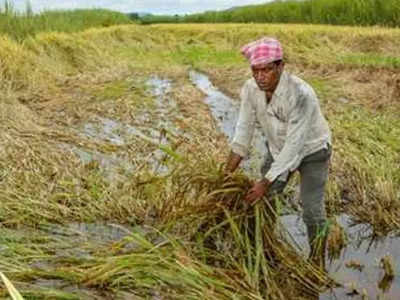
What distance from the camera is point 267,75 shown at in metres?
3.07

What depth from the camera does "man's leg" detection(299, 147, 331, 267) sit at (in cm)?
342

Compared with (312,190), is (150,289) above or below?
below

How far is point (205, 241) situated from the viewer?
3.58 m

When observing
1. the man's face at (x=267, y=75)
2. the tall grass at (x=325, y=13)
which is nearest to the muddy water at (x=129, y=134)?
the man's face at (x=267, y=75)

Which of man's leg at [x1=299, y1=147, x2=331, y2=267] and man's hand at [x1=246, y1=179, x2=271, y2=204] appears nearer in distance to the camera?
man's hand at [x1=246, y1=179, x2=271, y2=204]

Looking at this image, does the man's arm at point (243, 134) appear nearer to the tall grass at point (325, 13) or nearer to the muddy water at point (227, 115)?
the muddy water at point (227, 115)

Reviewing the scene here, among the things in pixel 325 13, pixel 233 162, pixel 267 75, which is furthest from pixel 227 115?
pixel 325 13

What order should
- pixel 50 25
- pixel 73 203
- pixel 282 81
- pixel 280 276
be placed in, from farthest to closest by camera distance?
1. pixel 50 25
2. pixel 73 203
3. pixel 280 276
4. pixel 282 81

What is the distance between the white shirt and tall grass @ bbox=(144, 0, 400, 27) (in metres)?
16.3

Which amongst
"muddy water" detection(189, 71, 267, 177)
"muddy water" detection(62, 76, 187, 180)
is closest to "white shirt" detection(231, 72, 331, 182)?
"muddy water" detection(62, 76, 187, 180)

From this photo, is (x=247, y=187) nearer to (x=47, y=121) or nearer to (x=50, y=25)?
(x=47, y=121)

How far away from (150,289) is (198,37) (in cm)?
2169

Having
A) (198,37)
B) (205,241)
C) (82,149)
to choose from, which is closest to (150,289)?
(205,241)

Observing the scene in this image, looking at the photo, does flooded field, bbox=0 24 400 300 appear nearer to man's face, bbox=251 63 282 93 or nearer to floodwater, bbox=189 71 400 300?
floodwater, bbox=189 71 400 300
